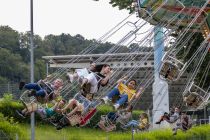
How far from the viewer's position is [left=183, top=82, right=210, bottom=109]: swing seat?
49.6ft

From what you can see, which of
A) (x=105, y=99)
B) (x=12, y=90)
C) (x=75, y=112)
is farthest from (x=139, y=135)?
(x=12, y=90)

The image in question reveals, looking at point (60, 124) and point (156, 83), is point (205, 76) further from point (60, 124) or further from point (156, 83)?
point (60, 124)

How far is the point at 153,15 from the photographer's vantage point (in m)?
16.2

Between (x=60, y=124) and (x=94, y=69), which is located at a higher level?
(x=94, y=69)

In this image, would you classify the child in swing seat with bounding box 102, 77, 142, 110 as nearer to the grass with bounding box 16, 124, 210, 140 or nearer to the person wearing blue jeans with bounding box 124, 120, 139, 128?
the person wearing blue jeans with bounding box 124, 120, 139, 128

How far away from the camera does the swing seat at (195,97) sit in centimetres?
1511

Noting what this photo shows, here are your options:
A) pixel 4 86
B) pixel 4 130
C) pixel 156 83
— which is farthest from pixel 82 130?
pixel 4 130

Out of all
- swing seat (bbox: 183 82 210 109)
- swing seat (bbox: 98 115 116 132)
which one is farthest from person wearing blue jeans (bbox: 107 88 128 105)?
swing seat (bbox: 183 82 210 109)

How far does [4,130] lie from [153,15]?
690cm

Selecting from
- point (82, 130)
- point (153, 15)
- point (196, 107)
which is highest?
point (153, 15)

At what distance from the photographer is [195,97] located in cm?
1527

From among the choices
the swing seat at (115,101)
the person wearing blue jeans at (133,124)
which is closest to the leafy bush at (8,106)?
the person wearing blue jeans at (133,124)

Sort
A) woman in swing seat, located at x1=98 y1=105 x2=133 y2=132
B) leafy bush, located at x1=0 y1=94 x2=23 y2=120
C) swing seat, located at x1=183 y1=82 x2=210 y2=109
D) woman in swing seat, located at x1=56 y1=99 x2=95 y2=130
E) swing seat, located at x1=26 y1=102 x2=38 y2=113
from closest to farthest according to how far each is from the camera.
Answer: woman in swing seat, located at x1=56 y1=99 x2=95 y2=130, swing seat, located at x1=26 y1=102 x2=38 y2=113, woman in swing seat, located at x1=98 y1=105 x2=133 y2=132, swing seat, located at x1=183 y1=82 x2=210 y2=109, leafy bush, located at x1=0 y1=94 x2=23 y2=120

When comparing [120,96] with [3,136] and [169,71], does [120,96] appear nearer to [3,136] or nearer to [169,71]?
[169,71]
